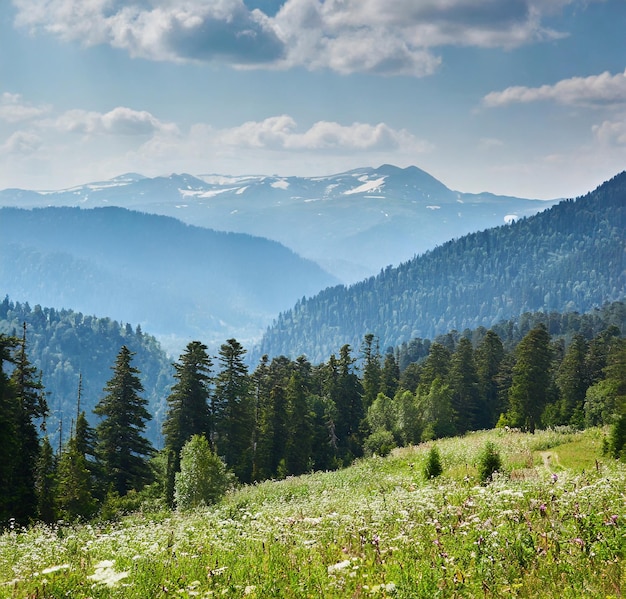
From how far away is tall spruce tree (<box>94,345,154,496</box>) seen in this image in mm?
47562

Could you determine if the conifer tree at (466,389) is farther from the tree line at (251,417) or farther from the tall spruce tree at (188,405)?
the tall spruce tree at (188,405)

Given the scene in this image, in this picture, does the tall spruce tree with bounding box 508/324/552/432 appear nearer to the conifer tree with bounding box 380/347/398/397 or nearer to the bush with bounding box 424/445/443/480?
the conifer tree with bounding box 380/347/398/397

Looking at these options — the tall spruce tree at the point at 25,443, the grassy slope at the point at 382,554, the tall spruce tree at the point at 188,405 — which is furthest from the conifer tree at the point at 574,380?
the grassy slope at the point at 382,554

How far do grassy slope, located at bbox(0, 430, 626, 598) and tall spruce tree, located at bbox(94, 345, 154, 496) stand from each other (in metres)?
Result: 34.3

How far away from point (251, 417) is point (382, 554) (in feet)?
161

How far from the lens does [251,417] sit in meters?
58.5

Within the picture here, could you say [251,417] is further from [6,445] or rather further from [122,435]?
[6,445]

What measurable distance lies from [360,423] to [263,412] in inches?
638

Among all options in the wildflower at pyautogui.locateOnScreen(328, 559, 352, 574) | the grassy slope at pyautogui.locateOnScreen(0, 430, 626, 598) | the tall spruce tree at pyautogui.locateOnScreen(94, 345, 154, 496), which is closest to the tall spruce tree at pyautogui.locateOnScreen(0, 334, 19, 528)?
the grassy slope at pyautogui.locateOnScreen(0, 430, 626, 598)

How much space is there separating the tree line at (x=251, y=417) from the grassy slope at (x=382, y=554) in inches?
603

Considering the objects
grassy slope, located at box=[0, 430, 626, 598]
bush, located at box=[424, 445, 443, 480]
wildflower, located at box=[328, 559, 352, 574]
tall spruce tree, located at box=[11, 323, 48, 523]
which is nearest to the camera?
wildflower, located at box=[328, 559, 352, 574]

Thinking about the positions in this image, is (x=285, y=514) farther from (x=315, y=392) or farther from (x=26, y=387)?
(x=315, y=392)

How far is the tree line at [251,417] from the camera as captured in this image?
34.6 m

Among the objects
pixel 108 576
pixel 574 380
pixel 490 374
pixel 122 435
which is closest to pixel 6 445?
pixel 122 435
